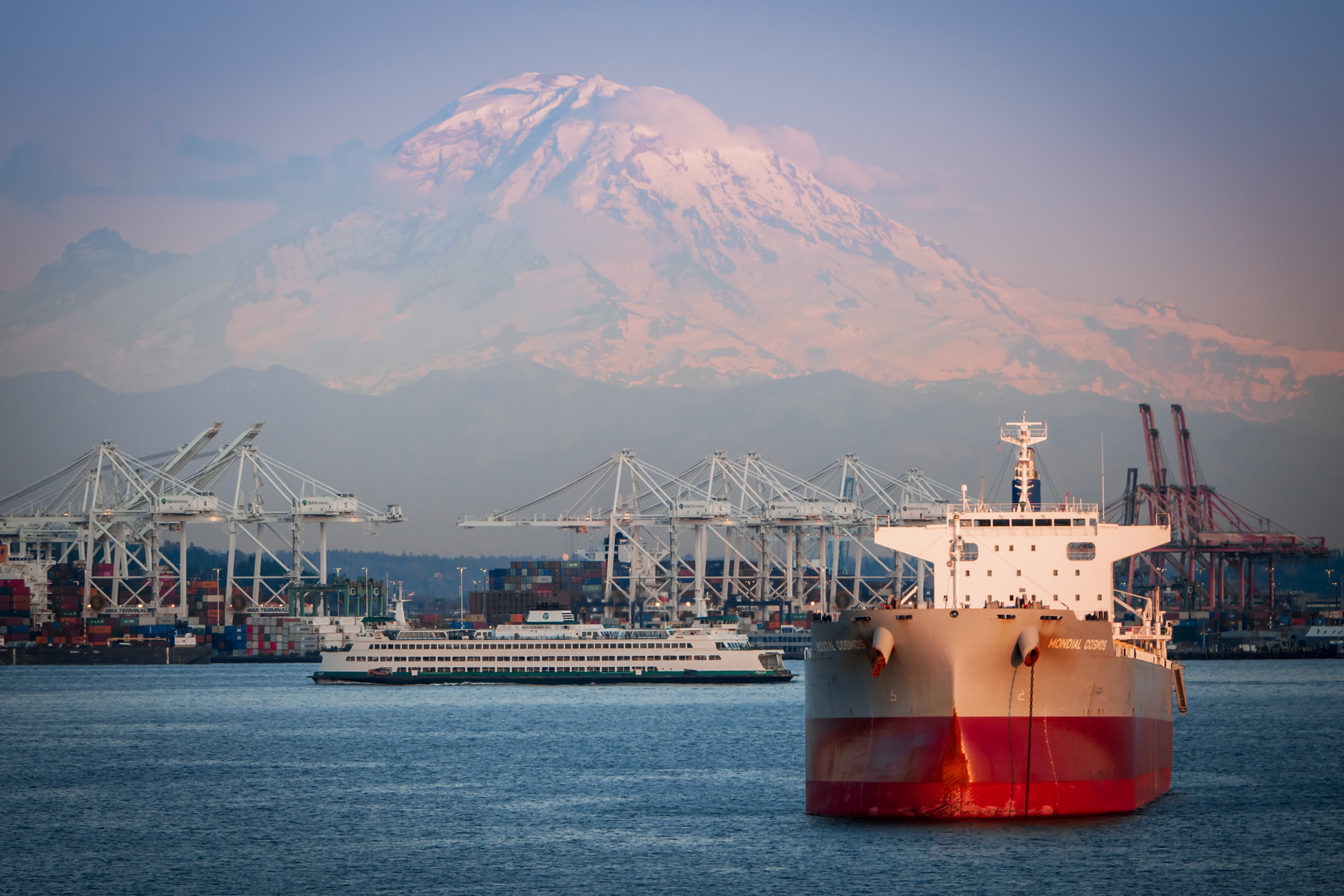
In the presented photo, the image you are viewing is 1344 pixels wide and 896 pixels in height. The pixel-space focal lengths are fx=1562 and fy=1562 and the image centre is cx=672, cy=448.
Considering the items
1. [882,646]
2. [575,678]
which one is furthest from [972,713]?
[575,678]

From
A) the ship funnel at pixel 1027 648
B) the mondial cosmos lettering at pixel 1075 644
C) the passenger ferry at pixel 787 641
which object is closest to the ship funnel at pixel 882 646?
the ship funnel at pixel 1027 648

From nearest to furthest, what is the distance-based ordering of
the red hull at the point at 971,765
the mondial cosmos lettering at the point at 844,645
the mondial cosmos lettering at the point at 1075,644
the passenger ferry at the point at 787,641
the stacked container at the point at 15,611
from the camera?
1. the red hull at the point at 971,765
2. the mondial cosmos lettering at the point at 1075,644
3. the mondial cosmos lettering at the point at 844,645
4. the passenger ferry at the point at 787,641
5. the stacked container at the point at 15,611

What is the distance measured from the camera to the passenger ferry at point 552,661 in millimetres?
98875

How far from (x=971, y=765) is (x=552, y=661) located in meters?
70.8

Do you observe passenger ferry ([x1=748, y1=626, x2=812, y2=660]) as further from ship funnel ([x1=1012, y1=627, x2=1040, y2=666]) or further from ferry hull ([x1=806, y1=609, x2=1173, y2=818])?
ship funnel ([x1=1012, y1=627, x2=1040, y2=666])

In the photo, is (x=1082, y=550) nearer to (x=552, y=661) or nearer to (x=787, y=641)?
(x=552, y=661)

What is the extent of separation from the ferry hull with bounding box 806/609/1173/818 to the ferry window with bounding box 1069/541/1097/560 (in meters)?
4.40

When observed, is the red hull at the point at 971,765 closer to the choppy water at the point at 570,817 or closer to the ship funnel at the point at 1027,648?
the choppy water at the point at 570,817

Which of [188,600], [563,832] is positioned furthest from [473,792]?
[188,600]

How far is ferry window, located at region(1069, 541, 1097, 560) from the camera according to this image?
36.8 meters

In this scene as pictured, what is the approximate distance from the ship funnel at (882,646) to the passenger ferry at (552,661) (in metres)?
68.2

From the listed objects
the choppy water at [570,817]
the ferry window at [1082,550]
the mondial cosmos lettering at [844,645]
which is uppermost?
the ferry window at [1082,550]

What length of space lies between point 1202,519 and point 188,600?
104048mm

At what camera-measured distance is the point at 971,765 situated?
3064 centimetres
